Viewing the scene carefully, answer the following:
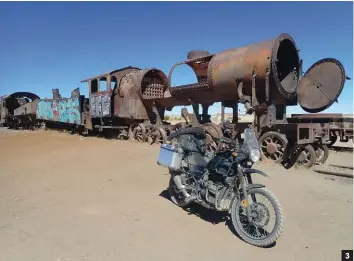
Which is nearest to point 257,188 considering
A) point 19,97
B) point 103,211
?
point 103,211

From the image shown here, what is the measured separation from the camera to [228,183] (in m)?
4.40

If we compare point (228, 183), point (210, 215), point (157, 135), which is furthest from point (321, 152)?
point (228, 183)

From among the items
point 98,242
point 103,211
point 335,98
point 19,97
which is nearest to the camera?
point 98,242

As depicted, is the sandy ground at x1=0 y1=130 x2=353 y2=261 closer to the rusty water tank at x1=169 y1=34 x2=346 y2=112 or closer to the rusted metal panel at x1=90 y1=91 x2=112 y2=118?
the rusty water tank at x1=169 y1=34 x2=346 y2=112

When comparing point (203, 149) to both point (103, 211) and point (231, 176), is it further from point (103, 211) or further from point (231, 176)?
point (103, 211)

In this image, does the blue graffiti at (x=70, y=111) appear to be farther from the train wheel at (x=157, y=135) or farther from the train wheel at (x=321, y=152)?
the train wheel at (x=321, y=152)

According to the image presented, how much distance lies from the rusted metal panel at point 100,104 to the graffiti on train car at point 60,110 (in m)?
2.18

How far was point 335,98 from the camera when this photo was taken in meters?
9.27

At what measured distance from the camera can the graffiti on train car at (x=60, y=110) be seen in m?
18.4

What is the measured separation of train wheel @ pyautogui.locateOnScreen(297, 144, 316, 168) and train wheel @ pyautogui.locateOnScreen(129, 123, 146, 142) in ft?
21.5

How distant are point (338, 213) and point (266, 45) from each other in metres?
5.06

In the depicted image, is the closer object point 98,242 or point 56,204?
point 98,242

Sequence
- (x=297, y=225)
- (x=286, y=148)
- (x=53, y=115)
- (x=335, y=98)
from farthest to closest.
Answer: (x=53, y=115) → (x=335, y=98) → (x=286, y=148) → (x=297, y=225)

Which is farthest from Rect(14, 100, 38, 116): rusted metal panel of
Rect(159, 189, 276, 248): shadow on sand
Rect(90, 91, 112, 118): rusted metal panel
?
Rect(159, 189, 276, 248): shadow on sand
